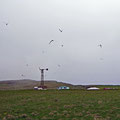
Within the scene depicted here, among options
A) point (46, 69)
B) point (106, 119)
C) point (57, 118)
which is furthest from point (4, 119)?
point (46, 69)

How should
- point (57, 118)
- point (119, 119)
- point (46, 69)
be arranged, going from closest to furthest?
1. point (119, 119)
2. point (57, 118)
3. point (46, 69)

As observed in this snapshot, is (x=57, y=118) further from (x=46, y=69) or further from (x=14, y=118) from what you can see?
(x=46, y=69)

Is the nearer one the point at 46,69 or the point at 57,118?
the point at 57,118

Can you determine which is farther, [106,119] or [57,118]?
[57,118]

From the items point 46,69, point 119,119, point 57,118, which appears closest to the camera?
point 119,119

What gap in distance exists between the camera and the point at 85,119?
18750 millimetres

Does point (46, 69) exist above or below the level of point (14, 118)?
above

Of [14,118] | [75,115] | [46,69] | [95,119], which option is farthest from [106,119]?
[46,69]

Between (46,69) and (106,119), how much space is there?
104496 millimetres

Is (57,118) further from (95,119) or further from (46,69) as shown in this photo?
(46,69)

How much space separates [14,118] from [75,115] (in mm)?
4643

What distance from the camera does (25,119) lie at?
62.8 ft

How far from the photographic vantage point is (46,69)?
122188 mm

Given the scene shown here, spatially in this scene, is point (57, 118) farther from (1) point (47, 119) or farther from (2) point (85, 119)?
(2) point (85, 119)
